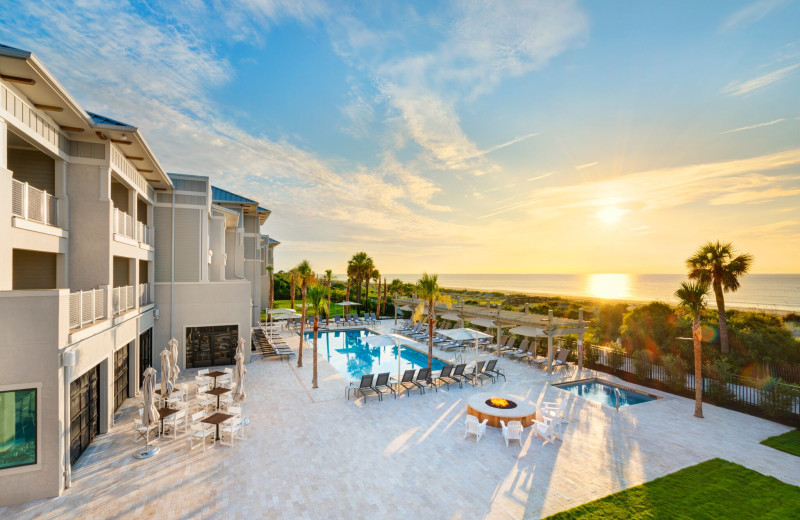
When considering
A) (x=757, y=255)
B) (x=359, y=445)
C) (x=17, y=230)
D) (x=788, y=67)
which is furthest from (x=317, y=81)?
(x=757, y=255)

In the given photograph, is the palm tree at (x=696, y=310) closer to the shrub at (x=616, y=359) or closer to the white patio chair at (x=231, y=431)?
the shrub at (x=616, y=359)

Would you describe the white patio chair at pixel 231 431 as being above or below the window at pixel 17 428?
below

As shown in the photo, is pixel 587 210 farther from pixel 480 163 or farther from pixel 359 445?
pixel 359 445

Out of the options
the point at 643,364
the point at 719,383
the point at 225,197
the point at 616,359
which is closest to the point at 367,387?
the point at 616,359

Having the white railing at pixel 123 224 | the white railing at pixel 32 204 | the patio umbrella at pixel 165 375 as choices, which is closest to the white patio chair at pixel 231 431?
the patio umbrella at pixel 165 375

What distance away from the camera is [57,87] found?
752cm

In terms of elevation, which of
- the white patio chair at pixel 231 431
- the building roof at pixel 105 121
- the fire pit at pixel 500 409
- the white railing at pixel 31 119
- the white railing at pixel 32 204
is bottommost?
the fire pit at pixel 500 409

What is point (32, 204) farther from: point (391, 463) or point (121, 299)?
point (391, 463)

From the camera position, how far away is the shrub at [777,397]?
1134 centimetres

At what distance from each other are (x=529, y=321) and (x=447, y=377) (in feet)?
24.3

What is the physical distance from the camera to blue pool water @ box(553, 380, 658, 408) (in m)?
13.8

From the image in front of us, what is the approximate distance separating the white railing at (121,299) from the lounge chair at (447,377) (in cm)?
1241

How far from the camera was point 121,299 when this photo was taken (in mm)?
11766

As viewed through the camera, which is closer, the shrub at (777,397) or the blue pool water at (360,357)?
the shrub at (777,397)
